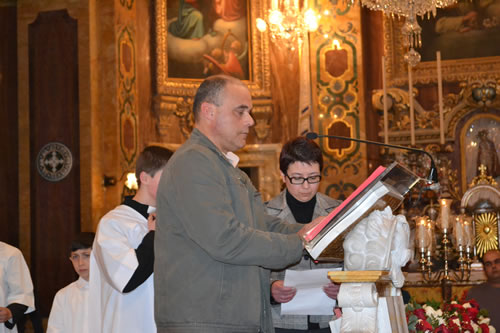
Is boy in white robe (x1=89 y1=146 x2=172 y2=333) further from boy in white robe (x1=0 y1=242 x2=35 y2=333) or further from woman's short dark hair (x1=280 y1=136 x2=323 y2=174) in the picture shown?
boy in white robe (x1=0 y1=242 x2=35 y2=333)

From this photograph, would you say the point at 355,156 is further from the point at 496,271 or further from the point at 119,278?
the point at 119,278

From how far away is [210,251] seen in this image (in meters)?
3.06

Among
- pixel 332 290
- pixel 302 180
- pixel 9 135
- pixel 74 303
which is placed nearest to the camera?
pixel 332 290

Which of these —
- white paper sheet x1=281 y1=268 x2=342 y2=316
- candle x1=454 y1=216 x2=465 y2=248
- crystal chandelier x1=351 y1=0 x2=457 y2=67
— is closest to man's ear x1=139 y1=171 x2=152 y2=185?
white paper sheet x1=281 y1=268 x2=342 y2=316

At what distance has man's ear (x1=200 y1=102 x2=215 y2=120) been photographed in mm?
3447

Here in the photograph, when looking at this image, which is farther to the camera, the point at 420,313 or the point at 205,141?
the point at 420,313

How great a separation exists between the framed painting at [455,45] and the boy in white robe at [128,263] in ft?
26.2

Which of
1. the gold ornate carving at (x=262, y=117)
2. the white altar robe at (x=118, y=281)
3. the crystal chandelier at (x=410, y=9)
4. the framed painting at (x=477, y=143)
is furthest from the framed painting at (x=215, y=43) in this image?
the white altar robe at (x=118, y=281)

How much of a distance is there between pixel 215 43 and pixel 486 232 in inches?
269

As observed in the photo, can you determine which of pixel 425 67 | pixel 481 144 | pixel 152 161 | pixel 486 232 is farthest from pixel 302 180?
pixel 425 67

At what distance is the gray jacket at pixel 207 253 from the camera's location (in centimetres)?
307

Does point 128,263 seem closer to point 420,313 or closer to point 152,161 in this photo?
point 152,161

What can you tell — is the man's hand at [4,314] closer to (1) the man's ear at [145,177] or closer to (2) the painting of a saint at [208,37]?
(1) the man's ear at [145,177]

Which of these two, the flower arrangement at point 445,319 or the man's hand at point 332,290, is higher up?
the man's hand at point 332,290
